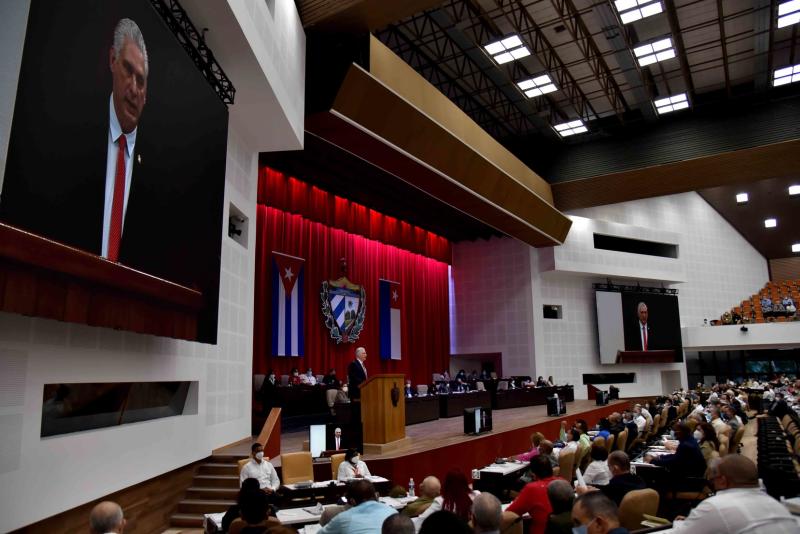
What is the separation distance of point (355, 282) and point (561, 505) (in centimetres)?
1321

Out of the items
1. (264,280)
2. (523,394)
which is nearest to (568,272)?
(523,394)

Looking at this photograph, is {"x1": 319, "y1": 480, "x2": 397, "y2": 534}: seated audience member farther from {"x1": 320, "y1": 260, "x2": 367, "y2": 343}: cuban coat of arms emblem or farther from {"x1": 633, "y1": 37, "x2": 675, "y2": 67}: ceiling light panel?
{"x1": 633, "y1": 37, "x2": 675, "y2": 67}: ceiling light panel

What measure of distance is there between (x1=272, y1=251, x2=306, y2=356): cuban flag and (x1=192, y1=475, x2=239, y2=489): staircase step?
21.4 ft

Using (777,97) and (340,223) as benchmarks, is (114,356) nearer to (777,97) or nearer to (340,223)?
(340,223)

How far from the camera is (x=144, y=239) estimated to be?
5.09 m

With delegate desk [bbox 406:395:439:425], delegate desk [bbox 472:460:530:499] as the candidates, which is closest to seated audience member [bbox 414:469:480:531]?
delegate desk [bbox 472:460:530:499]

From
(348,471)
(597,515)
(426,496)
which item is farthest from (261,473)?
(597,515)

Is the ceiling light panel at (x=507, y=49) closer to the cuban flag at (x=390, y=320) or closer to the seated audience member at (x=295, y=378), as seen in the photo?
the cuban flag at (x=390, y=320)

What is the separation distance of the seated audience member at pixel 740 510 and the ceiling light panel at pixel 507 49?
12.3 m

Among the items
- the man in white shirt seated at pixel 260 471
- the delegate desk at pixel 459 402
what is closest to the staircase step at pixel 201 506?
the man in white shirt seated at pixel 260 471

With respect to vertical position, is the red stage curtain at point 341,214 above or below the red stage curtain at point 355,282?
above

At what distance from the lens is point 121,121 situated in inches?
182

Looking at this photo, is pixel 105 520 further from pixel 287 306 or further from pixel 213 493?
pixel 287 306

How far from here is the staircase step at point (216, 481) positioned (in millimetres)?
6828
